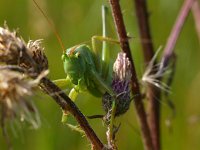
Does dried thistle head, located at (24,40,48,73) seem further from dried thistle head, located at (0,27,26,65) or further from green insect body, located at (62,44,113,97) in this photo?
green insect body, located at (62,44,113,97)

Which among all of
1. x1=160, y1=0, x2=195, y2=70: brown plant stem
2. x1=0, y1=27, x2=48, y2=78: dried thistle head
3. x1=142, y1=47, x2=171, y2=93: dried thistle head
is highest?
x1=0, y1=27, x2=48, y2=78: dried thistle head

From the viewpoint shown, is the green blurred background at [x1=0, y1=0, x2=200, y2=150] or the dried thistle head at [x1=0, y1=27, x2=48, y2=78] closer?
the dried thistle head at [x1=0, y1=27, x2=48, y2=78]

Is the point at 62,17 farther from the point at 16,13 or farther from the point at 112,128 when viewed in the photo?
the point at 112,128

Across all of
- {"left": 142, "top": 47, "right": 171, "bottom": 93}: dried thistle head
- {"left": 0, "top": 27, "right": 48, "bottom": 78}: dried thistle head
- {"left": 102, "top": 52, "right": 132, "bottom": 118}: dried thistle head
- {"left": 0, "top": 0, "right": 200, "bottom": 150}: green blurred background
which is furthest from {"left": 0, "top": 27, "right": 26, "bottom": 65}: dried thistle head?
{"left": 0, "top": 0, "right": 200, "bottom": 150}: green blurred background

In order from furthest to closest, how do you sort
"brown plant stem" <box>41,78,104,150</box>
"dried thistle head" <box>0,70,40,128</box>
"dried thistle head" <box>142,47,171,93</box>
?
"dried thistle head" <box>142,47,171,93</box> → "brown plant stem" <box>41,78,104,150</box> → "dried thistle head" <box>0,70,40,128</box>

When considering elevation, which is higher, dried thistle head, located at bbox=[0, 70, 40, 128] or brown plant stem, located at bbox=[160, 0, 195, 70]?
dried thistle head, located at bbox=[0, 70, 40, 128]

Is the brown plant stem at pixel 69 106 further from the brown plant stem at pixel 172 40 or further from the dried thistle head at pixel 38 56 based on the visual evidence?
the brown plant stem at pixel 172 40

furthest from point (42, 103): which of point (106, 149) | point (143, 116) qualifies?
point (106, 149)

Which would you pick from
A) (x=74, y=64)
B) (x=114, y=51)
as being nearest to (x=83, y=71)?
(x=74, y=64)
